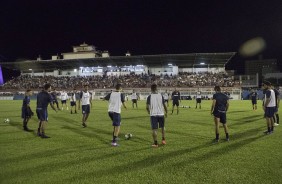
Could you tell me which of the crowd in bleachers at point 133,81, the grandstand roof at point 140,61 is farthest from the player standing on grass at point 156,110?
the grandstand roof at point 140,61

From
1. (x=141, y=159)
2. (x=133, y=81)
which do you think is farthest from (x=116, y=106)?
(x=133, y=81)

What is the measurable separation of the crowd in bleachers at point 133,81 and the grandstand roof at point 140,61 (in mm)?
3310

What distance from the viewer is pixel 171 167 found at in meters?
7.64

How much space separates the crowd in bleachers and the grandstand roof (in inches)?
130

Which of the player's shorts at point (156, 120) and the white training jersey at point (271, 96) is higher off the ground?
the white training jersey at point (271, 96)

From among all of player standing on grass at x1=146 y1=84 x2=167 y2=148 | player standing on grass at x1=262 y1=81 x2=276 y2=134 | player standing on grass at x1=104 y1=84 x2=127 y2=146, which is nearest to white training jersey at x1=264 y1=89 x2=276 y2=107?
player standing on grass at x1=262 y1=81 x2=276 y2=134

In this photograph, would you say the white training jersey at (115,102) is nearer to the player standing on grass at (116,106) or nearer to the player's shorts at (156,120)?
the player standing on grass at (116,106)

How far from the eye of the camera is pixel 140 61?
77062 millimetres

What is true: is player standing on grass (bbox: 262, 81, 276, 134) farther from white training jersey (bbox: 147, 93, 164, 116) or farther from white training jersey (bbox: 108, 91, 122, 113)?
white training jersey (bbox: 108, 91, 122, 113)

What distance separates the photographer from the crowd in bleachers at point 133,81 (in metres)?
70.0

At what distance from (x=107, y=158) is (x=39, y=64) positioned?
8095cm

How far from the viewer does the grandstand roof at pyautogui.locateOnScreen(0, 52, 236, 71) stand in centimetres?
7150

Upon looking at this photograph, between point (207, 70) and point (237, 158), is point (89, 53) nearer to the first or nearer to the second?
point (207, 70)

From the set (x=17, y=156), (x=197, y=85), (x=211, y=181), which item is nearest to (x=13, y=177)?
(x=17, y=156)
